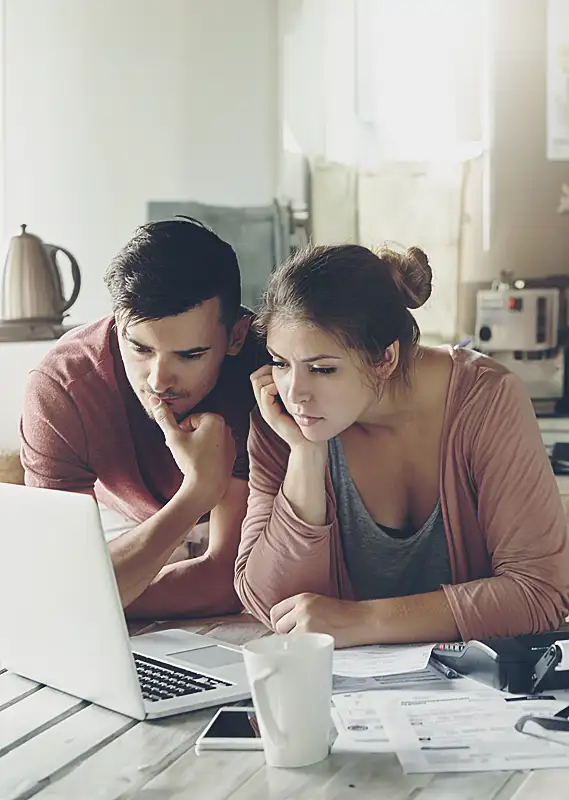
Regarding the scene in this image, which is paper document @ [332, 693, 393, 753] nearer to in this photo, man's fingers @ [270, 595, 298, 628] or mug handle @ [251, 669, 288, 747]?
mug handle @ [251, 669, 288, 747]

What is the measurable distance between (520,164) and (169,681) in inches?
89.8

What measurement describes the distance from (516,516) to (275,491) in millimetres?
318

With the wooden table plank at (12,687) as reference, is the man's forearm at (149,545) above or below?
above

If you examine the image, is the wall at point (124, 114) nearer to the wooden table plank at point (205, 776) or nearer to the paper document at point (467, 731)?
the paper document at point (467, 731)

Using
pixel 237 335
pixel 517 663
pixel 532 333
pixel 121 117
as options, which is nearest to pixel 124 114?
pixel 121 117

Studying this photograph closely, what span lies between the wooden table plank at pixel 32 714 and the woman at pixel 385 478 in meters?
0.28

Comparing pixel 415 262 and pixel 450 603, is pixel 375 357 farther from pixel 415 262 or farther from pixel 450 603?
pixel 450 603

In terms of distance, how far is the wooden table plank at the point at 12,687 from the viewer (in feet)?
3.65

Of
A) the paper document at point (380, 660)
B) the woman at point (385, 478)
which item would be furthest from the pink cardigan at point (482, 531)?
the paper document at point (380, 660)

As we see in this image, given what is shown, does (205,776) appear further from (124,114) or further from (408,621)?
(124,114)

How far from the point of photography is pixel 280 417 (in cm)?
142

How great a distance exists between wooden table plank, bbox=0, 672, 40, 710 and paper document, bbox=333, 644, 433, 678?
0.32 meters

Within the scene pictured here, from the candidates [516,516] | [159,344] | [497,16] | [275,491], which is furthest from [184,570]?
[497,16]

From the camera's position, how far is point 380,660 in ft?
3.87
